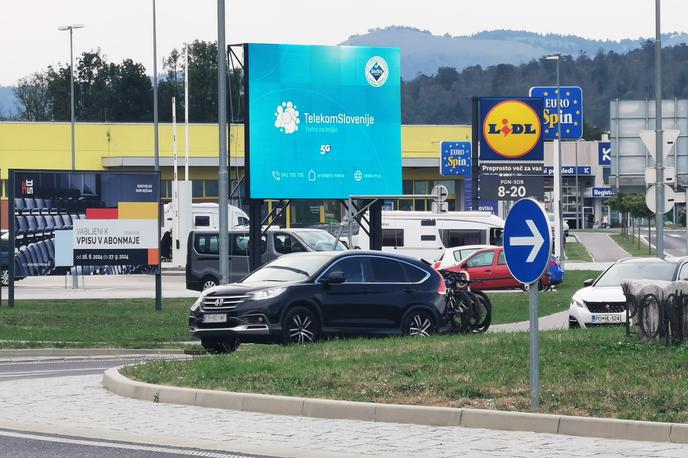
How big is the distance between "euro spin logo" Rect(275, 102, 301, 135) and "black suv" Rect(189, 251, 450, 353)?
12.2 meters

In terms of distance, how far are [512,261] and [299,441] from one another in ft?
8.02

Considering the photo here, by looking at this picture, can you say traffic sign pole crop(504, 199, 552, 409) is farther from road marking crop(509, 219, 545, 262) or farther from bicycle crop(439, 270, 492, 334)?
bicycle crop(439, 270, 492, 334)

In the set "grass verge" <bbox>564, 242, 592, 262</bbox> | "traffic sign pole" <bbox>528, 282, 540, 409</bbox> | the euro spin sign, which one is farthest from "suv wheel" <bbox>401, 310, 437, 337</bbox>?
"grass verge" <bbox>564, 242, 592, 262</bbox>

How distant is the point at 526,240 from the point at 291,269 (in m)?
10.2

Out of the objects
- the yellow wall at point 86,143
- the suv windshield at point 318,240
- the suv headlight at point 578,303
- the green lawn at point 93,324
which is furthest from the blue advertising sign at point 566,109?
the suv headlight at point 578,303

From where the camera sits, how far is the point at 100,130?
8138cm

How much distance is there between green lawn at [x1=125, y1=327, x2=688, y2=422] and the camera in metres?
13.0

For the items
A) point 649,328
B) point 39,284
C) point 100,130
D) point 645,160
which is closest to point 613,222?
point 645,160

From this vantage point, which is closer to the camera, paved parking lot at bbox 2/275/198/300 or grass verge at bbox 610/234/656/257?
paved parking lot at bbox 2/275/198/300

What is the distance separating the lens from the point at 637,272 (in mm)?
25969

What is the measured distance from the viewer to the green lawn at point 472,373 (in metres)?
13.0

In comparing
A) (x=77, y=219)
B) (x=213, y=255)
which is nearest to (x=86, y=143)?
(x=213, y=255)

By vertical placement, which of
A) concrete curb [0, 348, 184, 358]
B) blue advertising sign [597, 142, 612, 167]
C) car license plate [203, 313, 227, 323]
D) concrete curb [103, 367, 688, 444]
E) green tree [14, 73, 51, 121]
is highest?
green tree [14, 73, 51, 121]

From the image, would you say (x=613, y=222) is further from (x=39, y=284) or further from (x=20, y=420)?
(x=20, y=420)
